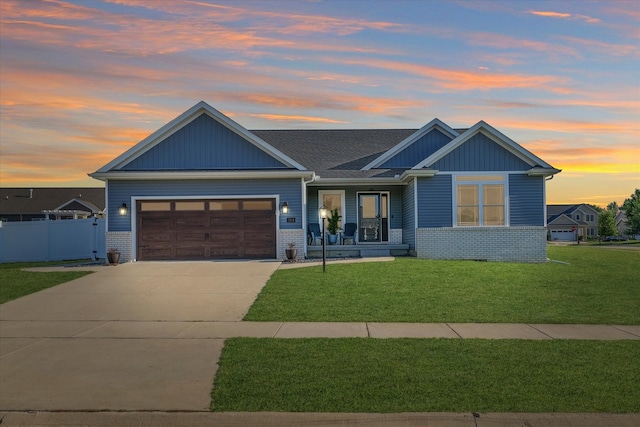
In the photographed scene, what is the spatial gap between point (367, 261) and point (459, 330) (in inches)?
411

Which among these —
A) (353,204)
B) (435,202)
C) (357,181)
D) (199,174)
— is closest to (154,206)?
(199,174)

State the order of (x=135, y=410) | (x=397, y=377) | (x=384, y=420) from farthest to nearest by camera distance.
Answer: (x=397, y=377) < (x=135, y=410) < (x=384, y=420)

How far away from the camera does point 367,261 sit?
2048cm

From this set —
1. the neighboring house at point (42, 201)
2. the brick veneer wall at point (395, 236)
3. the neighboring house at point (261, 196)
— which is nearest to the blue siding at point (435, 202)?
the neighboring house at point (261, 196)

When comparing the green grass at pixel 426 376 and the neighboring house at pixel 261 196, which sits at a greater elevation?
the neighboring house at pixel 261 196

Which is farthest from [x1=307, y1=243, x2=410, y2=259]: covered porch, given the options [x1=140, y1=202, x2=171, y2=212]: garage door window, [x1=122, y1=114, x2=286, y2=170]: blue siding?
[x1=140, y1=202, x2=171, y2=212]: garage door window

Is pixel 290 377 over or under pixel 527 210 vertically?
under

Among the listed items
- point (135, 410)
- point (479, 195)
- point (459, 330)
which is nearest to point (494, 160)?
point (479, 195)

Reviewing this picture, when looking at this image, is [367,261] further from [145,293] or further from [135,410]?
[135,410]

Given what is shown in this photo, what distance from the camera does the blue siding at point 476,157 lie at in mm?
22438

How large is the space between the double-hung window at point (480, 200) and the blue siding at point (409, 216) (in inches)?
68.3

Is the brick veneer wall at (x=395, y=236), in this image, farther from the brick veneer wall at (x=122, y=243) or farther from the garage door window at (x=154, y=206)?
the brick veneer wall at (x=122, y=243)

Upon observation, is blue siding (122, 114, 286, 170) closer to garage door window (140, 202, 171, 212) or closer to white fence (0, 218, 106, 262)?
Result: garage door window (140, 202, 171, 212)

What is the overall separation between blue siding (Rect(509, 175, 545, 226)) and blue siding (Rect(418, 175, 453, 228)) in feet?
8.20
